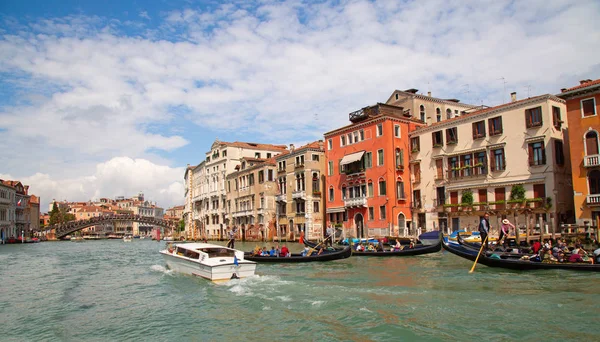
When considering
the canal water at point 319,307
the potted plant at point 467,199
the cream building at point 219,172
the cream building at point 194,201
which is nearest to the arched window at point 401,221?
the potted plant at point 467,199

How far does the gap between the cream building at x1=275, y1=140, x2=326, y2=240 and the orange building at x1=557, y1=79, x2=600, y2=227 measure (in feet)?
55.6

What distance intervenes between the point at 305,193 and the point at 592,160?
61.3 feet

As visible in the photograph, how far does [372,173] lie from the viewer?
92.8ft

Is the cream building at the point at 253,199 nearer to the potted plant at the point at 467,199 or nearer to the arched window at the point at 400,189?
the arched window at the point at 400,189

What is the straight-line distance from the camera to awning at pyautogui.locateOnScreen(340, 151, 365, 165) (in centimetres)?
2895

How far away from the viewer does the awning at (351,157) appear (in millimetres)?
28953

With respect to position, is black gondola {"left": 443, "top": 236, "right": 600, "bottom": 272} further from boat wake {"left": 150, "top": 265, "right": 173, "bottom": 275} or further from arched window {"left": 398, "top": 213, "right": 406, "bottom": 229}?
arched window {"left": 398, "top": 213, "right": 406, "bottom": 229}

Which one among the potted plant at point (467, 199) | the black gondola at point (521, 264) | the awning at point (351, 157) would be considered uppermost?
the awning at point (351, 157)

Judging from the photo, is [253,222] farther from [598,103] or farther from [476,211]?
[598,103]

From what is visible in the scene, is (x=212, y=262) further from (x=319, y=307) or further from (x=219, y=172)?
(x=219, y=172)

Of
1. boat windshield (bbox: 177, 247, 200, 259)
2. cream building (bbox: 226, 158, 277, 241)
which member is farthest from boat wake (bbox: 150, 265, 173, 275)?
cream building (bbox: 226, 158, 277, 241)

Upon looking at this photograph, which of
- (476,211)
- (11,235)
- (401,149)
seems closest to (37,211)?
(11,235)

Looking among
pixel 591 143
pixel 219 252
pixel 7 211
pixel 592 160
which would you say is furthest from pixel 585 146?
pixel 7 211

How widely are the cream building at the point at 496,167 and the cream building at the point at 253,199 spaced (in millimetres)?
13725
